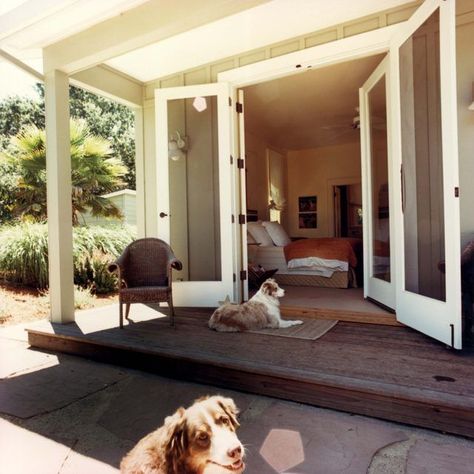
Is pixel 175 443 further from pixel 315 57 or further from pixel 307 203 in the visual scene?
pixel 307 203

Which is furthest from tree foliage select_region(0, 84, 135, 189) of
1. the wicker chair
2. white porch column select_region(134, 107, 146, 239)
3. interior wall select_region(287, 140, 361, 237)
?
the wicker chair

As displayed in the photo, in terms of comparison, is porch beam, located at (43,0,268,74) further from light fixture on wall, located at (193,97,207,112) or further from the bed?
the bed

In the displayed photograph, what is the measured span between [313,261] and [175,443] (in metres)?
4.16

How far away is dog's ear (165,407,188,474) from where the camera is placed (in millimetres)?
1299

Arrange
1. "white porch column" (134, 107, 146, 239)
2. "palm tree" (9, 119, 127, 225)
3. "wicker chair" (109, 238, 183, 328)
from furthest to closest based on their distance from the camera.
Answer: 1. "palm tree" (9, 119, 127, 225)
2. "white porch column" (134, 107, 146, 239)
3. "wicker chair" (109, 238, 183, 328)

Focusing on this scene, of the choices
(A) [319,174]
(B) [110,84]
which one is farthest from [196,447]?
(A) [319,174]

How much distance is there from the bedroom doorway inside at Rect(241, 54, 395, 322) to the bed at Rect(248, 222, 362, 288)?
0.01 m

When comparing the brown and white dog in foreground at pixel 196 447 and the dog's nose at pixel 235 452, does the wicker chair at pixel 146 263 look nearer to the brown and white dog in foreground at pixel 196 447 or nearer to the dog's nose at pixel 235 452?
the brown and white dog in foreground at pixel 196 447

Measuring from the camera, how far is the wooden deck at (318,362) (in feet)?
6.11

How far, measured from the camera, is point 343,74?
4848 mm

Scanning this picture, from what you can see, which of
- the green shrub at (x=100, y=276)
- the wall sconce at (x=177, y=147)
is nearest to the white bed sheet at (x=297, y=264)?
the wall sconce at (x=177, y=147)

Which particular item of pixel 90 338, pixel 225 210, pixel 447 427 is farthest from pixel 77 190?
pixel 447 427

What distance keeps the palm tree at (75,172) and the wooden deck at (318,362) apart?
129 inches

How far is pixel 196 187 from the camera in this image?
178 inches
